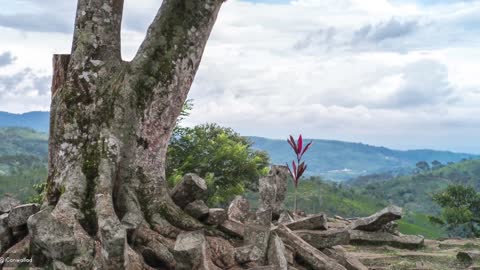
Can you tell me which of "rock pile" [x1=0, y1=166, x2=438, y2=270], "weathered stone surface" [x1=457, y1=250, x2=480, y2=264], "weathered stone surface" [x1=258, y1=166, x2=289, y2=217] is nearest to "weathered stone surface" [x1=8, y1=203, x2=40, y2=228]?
"rock pile" [x1=0, y1=166, x2=438, y2=270]

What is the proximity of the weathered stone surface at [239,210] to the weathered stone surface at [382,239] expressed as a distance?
17.3 feet

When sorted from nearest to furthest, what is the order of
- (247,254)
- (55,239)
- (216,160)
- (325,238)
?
(55,239) → (247,254) → (325,238) → (216,160)

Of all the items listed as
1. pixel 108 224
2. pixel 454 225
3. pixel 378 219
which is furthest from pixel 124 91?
pixel 454 225

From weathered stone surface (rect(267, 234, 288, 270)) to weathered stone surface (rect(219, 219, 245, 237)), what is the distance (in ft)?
2.46

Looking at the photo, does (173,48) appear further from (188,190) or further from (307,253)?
(307,253)

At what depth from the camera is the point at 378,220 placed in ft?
53.5

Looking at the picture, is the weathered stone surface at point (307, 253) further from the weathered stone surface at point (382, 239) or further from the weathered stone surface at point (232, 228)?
the weathered stone surface at point (382, 239)

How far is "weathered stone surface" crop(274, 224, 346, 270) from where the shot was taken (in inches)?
398

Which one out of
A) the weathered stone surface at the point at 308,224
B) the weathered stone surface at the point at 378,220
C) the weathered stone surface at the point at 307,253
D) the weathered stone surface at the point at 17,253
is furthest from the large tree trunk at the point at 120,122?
the weathered stone surface at the point at 378,220

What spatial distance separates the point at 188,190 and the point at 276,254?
6.88ft

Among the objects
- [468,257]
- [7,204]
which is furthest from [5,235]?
[468,257]

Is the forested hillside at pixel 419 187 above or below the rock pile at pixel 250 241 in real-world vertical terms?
below

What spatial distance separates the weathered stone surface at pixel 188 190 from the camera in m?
10.3

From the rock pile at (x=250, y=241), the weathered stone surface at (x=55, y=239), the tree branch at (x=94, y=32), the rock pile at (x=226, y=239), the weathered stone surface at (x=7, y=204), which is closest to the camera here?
the weathered stone surface at (x=55, y=239)
